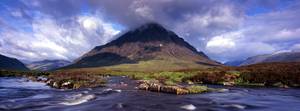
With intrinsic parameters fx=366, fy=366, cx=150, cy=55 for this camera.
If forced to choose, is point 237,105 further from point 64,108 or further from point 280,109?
point 64,108

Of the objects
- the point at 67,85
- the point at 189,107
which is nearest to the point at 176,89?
the point at 189,107

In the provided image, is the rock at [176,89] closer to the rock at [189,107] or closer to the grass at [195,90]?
the grass at [195,90]

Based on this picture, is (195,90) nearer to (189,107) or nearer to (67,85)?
(189,107)

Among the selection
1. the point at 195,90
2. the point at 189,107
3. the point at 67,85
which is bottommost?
the point at 189,107

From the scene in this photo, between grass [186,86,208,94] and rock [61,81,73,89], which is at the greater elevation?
rock [61,81,73,89]

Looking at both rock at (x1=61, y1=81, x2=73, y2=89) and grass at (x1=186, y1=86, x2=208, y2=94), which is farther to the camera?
rock at (x1=61, y1=81, x2=73, y2=89)

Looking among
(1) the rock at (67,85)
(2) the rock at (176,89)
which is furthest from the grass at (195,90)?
(1) the rock at (67,85)

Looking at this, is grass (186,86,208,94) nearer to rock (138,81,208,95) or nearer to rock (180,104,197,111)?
rock (138,81,208,95)

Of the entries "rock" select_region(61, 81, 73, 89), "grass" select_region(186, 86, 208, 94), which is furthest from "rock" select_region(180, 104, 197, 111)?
"rock" select_region(61, 81, 73, 89)

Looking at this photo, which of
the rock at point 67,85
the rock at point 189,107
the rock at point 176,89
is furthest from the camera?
the rock at point 67,85

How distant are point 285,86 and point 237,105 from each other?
37.0 meters

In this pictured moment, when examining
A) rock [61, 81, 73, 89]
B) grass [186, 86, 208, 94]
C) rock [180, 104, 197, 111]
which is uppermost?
rock [61, 81, 73, 89]

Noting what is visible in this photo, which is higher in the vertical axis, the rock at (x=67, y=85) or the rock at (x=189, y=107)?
the rock at (x=67, y=85)

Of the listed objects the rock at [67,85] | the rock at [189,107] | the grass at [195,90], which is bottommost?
the rock at [189,107]
